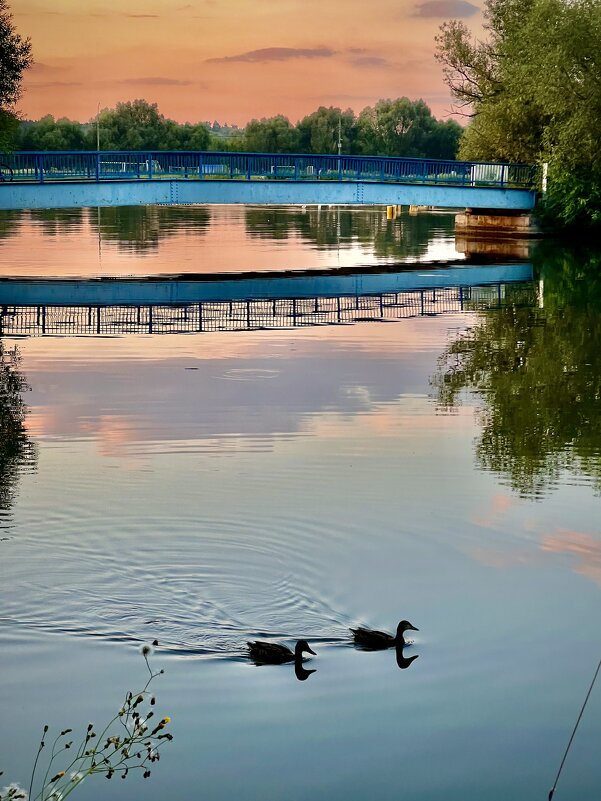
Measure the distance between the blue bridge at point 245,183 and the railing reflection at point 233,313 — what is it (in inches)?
599

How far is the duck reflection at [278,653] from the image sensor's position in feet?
27.9

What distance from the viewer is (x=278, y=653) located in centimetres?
855

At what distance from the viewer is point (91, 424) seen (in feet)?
53.2

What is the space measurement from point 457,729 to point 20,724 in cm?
255

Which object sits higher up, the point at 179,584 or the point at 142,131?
the point at 142,131

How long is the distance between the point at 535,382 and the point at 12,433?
8019 millimetres

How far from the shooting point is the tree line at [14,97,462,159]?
5241 inches

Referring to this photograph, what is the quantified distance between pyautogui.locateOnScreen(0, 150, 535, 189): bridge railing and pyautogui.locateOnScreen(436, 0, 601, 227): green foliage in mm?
1666

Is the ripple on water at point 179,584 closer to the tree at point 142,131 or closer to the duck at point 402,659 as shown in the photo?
the duck at point 402,659

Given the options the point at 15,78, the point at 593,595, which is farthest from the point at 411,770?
the point at 15,78

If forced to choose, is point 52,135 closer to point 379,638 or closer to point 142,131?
point 142,131

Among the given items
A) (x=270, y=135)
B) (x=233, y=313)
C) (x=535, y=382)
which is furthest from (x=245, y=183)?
(x=270, y=135)

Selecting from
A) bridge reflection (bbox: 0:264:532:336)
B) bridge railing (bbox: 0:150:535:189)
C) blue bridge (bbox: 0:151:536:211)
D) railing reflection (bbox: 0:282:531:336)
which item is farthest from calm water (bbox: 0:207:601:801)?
bridge railing (bbox: 0:150:535:189)

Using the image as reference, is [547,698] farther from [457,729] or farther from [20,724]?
[20,724]
